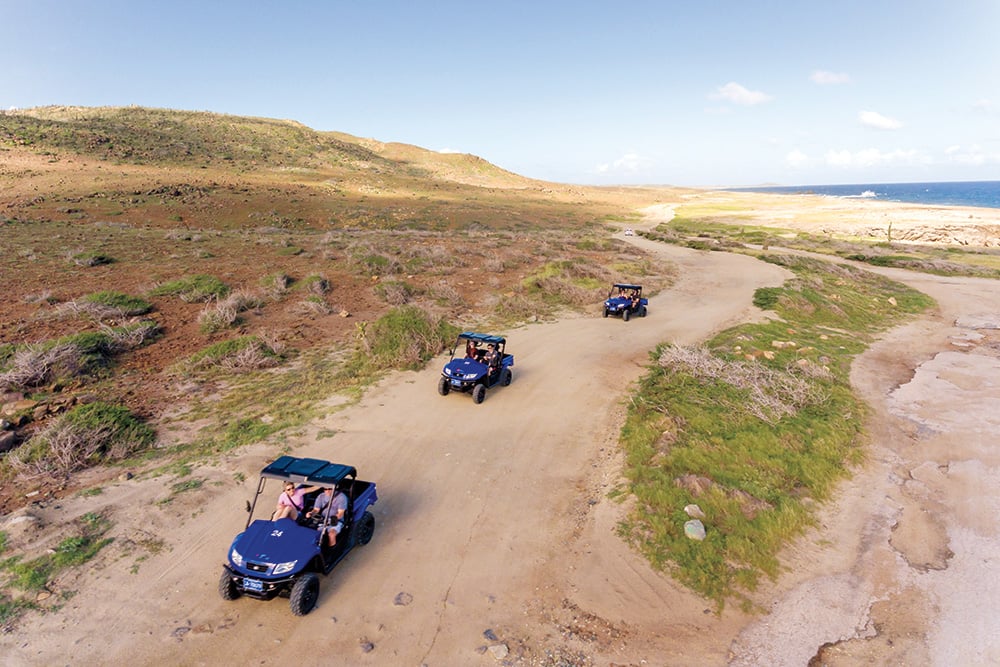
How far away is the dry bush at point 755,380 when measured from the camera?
39.7 ft

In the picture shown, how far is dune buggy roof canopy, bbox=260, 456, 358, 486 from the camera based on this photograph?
7.20m

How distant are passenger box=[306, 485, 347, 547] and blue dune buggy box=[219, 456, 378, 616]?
0.05 metres

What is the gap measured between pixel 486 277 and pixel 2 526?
22.9m

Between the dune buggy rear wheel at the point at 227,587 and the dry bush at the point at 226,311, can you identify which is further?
the dry bush at the point at 226,311

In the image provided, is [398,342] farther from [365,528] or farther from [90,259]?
[90,259]

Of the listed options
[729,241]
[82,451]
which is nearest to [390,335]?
[82,451]

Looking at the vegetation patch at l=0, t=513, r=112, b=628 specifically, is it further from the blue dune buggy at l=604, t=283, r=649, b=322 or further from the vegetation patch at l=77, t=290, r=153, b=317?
the blue dune buggy at l=604, t=283, r=649, b=322

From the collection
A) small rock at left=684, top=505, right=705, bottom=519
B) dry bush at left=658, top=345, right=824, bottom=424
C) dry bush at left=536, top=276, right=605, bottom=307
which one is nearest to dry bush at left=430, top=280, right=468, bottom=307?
dry bush at left=536, top=276, right=605, bottom=307

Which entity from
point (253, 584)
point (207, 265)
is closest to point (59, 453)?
point (253, 584)

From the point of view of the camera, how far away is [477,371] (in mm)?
13219

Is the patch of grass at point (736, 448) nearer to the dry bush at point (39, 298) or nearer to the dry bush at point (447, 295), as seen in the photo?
the dry bush at point (447, 295)

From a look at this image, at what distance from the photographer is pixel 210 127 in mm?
95000

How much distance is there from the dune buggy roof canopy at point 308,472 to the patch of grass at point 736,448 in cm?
486

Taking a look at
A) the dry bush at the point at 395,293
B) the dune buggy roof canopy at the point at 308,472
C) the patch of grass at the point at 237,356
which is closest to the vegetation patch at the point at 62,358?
the patch of grass at the point at 237,356
